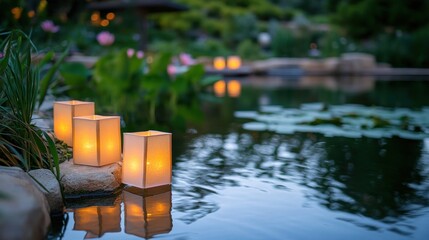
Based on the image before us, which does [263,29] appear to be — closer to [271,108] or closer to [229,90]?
[229,90]

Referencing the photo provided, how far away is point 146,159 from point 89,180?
299mm

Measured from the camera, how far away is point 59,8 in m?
13.3

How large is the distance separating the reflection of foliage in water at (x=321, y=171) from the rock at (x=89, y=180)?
0.35m

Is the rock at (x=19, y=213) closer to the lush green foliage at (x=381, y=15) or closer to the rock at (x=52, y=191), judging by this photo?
the rock at (x=52, y=191)

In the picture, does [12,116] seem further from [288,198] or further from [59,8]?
[59,8]

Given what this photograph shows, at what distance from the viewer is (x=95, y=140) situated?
2.73 m

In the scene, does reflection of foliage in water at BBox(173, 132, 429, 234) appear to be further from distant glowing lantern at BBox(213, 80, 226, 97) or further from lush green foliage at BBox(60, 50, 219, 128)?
distant glowing lantern at BBox(213, 80, 226, 97)

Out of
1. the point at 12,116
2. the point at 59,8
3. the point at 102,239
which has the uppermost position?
the point at 59,8

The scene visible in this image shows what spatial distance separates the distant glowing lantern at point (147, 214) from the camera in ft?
7.02

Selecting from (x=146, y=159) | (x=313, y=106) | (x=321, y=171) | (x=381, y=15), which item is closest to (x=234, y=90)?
(x=313, y=106)

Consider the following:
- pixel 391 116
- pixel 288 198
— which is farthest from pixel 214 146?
pixel 391 116

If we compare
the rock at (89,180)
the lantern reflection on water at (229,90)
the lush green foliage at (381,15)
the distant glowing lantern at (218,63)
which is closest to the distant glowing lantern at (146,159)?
the rock at (89,180)

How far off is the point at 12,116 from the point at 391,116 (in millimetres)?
4482

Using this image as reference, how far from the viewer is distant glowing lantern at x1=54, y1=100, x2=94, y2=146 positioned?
3223 millimetres
